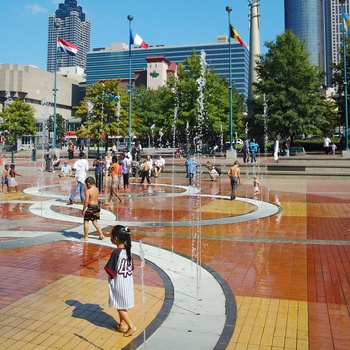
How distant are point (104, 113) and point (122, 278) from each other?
133 ft

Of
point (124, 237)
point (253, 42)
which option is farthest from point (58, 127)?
point (124, 237)

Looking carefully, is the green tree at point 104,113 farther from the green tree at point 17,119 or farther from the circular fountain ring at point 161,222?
the circular fountain ring at point 161,222

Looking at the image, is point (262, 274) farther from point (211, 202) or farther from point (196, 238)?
point (211, 202)

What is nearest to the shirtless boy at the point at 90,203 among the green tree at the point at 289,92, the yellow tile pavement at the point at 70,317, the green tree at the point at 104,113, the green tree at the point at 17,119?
the yellow tile pavement at the point at 70,317

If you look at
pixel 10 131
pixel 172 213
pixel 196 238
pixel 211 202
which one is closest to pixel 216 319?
pixel 196 238

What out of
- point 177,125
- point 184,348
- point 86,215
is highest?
point 177,125

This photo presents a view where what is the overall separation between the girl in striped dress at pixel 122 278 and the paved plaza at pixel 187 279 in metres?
0.24

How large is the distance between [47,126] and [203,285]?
94486mm

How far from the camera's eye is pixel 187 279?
6.53 m

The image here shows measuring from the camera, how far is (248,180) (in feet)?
79.2

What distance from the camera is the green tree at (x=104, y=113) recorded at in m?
42.8

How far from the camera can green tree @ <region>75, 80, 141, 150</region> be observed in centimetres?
4284

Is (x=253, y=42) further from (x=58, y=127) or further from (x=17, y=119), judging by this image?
(x=58, y=127)

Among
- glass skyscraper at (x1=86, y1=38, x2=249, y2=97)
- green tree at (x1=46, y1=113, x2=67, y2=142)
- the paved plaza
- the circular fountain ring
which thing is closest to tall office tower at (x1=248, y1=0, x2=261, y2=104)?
the circular fountain ring
